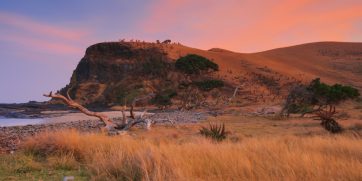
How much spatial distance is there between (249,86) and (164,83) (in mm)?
13987

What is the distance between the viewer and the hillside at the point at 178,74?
2640 inches

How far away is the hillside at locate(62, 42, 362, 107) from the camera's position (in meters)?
67.1

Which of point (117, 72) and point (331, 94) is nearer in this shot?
point (331, 94)

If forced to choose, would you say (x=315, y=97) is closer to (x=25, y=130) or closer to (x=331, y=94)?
(x=331, y=94)

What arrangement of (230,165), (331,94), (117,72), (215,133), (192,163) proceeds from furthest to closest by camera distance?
(117,72) → (331,94) → (215,133) → (192,163) → (230,165)

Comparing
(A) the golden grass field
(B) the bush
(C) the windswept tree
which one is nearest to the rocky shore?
(A) the golden grass field

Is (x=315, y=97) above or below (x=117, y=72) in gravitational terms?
below

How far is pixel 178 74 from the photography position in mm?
73188

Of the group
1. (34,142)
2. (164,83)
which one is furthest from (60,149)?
(164,83)

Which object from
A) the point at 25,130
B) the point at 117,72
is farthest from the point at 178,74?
the point at 25,130

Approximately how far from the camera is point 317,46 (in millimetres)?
119562

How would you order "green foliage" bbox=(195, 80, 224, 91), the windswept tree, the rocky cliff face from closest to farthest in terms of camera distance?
1. the windswept tree
2. "green foliage" bbox=(195, 80, 224, 91)
3. the rocky cliff face

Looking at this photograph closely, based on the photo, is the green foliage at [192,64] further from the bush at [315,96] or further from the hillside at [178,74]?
the bush at [315,96]

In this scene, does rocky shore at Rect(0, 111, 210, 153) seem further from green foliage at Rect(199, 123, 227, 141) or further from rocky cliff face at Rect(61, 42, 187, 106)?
rocky cliff face at Rect(61, 42, 187, 106)
